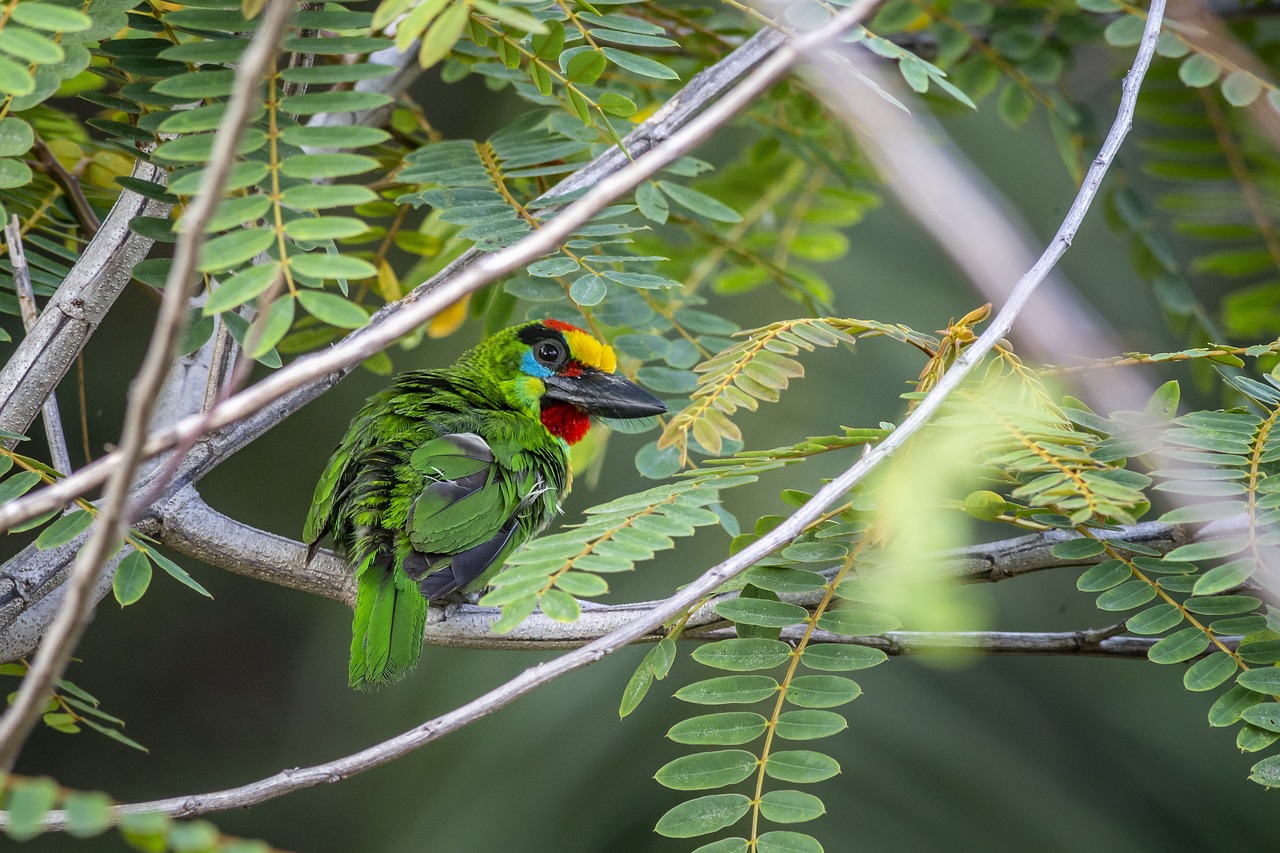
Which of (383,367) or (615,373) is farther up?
(615,373)

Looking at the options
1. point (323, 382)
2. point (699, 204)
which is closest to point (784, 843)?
point (323, 382)

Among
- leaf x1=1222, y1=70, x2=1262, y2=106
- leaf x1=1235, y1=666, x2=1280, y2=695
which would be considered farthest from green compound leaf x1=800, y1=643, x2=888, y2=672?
leaf x1=1222, y1=70, x2=1262, y2=106

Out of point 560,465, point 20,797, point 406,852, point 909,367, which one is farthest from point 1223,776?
point 20,797

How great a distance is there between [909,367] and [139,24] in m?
2.67

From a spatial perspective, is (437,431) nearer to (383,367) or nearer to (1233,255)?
(383,367)

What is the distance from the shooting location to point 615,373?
2.21 meters

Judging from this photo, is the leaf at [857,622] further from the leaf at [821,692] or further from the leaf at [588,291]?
the leaf at [588,291]

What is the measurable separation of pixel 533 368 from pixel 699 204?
0.82 meters

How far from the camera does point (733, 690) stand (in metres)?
→ 1.25

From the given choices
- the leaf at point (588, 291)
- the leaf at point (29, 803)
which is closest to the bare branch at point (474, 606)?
the leaf at point (588, 291)

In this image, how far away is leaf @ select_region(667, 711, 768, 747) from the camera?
3.92 feet

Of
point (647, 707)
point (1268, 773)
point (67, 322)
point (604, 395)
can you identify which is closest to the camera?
point (1268, 773)

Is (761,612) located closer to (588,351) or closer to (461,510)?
(461,510)

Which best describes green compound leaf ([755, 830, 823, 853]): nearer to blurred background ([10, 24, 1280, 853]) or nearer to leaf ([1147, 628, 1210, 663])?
leaf ([1147, 628, 1210, 663])
